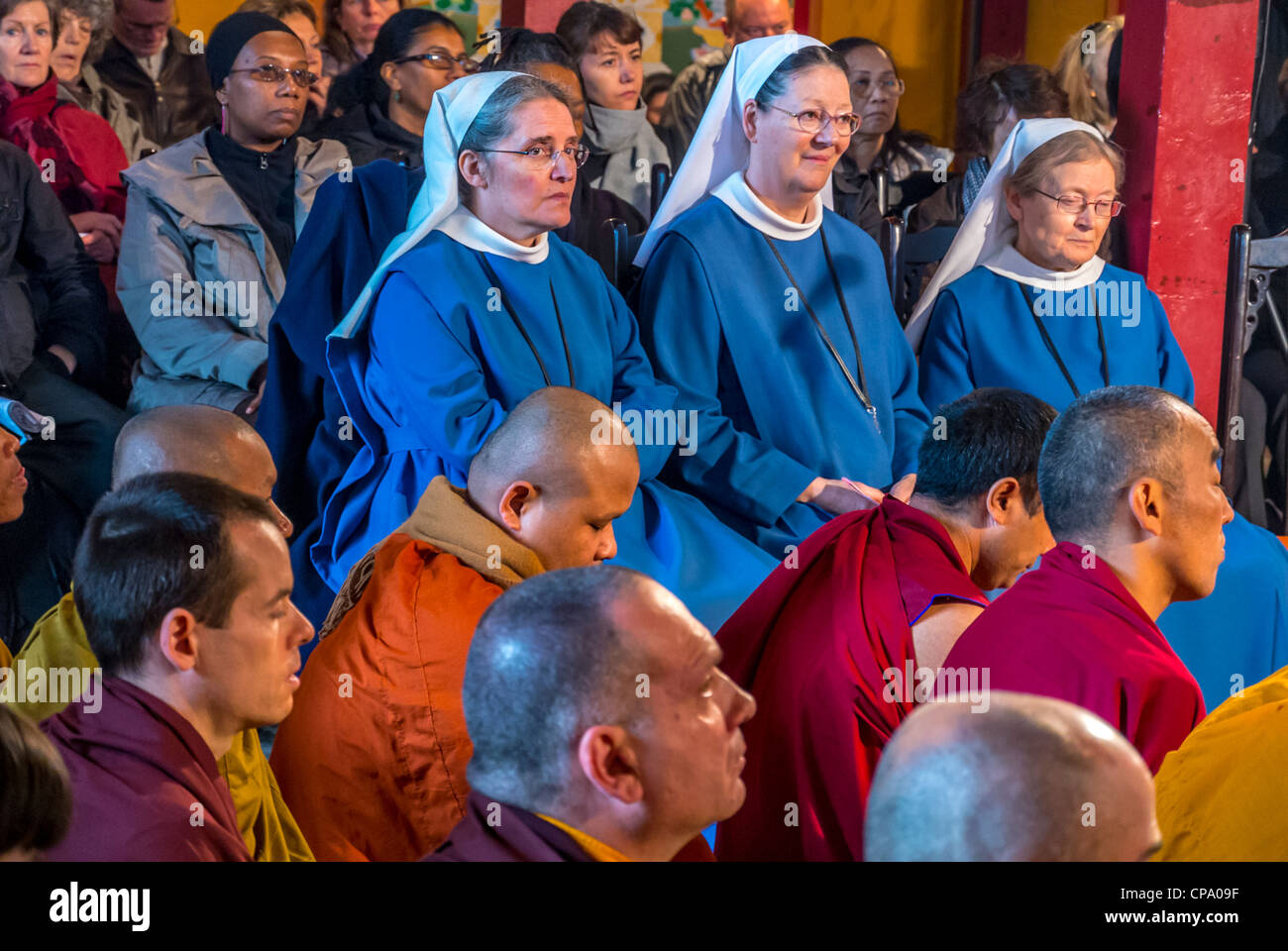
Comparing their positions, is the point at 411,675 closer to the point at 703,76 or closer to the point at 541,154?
the point at 541,154

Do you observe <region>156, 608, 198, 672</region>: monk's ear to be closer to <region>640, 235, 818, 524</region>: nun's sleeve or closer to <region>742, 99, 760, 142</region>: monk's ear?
<region>640, 235, 818, 524</region>: nun's sleeve

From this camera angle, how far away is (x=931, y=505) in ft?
9.78

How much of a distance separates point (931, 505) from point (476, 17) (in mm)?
5087

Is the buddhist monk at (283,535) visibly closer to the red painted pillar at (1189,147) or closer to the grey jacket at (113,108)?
the grey jacket at (113,108)

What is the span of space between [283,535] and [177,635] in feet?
1.40

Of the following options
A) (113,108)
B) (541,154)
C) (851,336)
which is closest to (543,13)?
(113,108)

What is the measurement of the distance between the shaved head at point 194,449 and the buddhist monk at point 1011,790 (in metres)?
Result: 1.65

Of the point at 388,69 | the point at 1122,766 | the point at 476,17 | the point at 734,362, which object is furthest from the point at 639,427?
the point at 476,17

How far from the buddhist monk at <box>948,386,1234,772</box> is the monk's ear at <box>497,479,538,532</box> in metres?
0.75

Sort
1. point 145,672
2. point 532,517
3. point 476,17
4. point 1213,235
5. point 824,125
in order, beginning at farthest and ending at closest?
point 476,17 < point 1213,235 < point 824,125 < point 532,517 < point 145,672

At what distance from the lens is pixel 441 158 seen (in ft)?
12.5

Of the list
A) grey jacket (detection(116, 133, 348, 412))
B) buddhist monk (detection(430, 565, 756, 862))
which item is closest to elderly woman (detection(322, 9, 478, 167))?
grey jacket (detection(116, 133, 348, 412))

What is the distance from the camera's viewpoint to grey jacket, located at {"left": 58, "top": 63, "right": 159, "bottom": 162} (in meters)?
4.80
